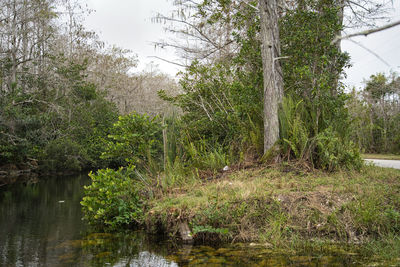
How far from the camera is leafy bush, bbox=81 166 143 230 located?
262 inches

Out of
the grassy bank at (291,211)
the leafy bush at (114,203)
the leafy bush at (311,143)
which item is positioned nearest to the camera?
the grassy bank at (291,211)

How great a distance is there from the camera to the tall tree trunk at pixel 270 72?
8016mm

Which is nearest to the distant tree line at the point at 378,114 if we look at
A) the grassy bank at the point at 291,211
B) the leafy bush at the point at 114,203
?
the grassy bank at the point at 291,211

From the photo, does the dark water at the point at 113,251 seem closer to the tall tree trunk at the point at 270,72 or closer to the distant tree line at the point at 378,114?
the tall tree trunk at the point at 270,72

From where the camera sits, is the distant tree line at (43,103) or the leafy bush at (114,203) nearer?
the leafy bush at (114,203)

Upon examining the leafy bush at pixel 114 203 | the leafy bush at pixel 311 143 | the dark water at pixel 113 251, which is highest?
the leafy bush at pixel 311 143

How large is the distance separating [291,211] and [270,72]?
3876mm

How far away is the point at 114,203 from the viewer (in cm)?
672

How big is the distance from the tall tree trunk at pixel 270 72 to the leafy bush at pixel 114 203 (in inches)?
129

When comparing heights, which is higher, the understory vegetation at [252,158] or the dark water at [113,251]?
the understory vegetation at [252,158]

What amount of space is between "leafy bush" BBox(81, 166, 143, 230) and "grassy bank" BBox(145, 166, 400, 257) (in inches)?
17.3

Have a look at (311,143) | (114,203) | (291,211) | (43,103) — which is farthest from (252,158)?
(43,103)

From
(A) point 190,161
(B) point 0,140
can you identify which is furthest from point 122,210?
(B) point 0,140

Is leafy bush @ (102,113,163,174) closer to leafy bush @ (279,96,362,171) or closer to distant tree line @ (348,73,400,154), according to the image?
leafy bush @ (279,96,362,171)
